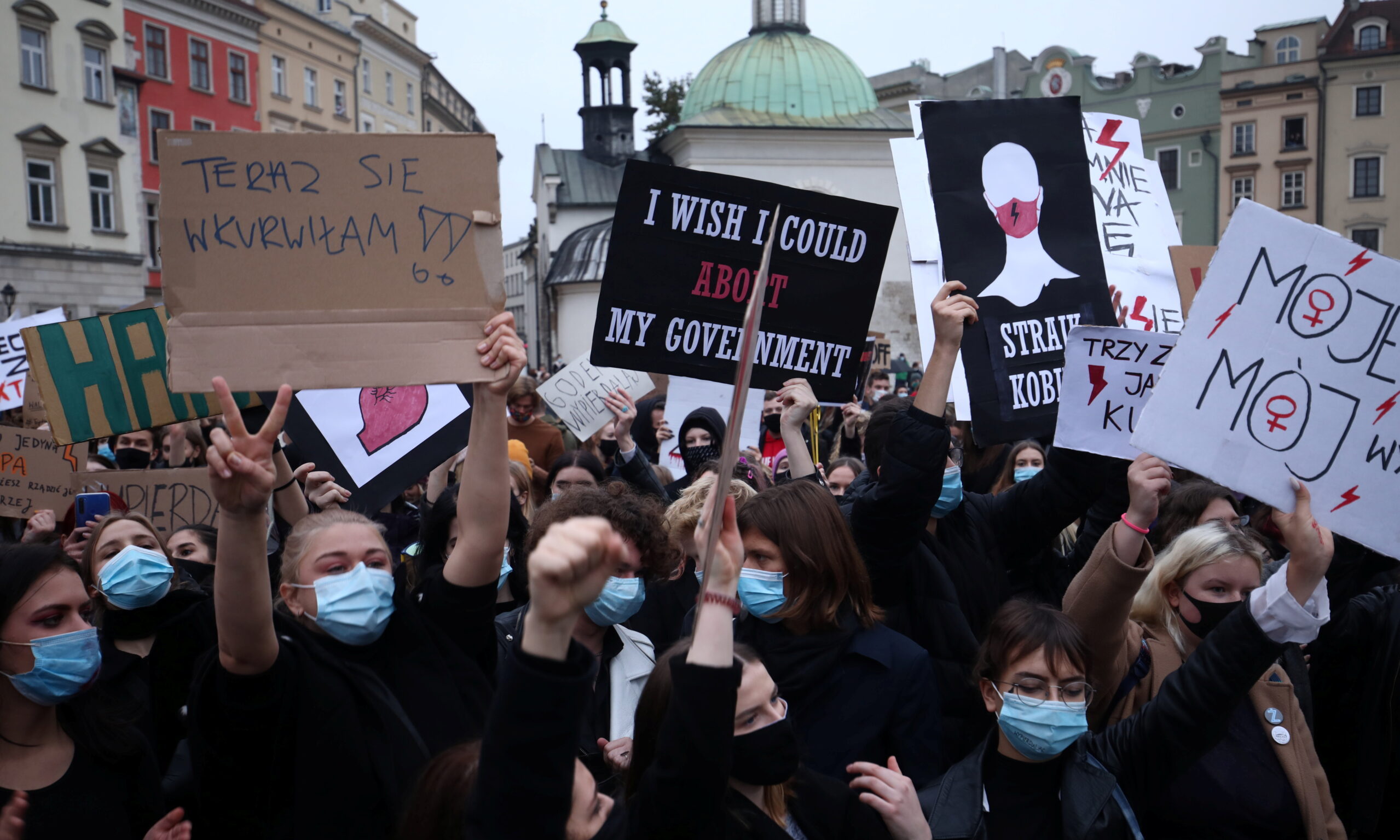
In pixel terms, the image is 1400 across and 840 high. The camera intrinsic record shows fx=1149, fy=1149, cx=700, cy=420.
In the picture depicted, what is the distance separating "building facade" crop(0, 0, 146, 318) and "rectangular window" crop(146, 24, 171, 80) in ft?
20.1

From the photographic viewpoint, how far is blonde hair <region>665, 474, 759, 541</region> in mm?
4102

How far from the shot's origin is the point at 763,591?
316cm

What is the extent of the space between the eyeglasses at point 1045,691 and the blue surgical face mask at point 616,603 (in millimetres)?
1181

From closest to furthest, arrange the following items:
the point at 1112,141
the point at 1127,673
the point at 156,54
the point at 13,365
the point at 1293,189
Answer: the point at 1127,673, the point at 1112,141, the point at 13,365, the point at 156,54, the point at 1293,189

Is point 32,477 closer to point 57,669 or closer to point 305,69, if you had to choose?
point 57,669

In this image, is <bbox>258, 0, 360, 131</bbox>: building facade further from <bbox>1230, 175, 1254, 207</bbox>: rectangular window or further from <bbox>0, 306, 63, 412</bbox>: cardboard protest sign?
<bbox>0, 306, 63, 412</bbox>: cardboard protest sign

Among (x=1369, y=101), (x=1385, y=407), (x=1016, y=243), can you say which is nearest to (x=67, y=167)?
(x=1016, y=243)

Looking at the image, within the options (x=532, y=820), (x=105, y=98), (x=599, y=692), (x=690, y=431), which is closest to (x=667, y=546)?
(x=599, y=692)

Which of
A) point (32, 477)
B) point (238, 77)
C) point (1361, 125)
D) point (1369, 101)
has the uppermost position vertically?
point (238, 77)

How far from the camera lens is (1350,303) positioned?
9.55 feet

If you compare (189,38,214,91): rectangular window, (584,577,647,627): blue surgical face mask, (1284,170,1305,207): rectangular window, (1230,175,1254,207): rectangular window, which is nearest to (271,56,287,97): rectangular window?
(189,38,214,91): rectangular window

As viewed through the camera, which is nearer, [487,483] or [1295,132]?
[487,483]

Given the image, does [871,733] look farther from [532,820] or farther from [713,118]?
[713,118]

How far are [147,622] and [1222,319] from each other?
3373 mm
